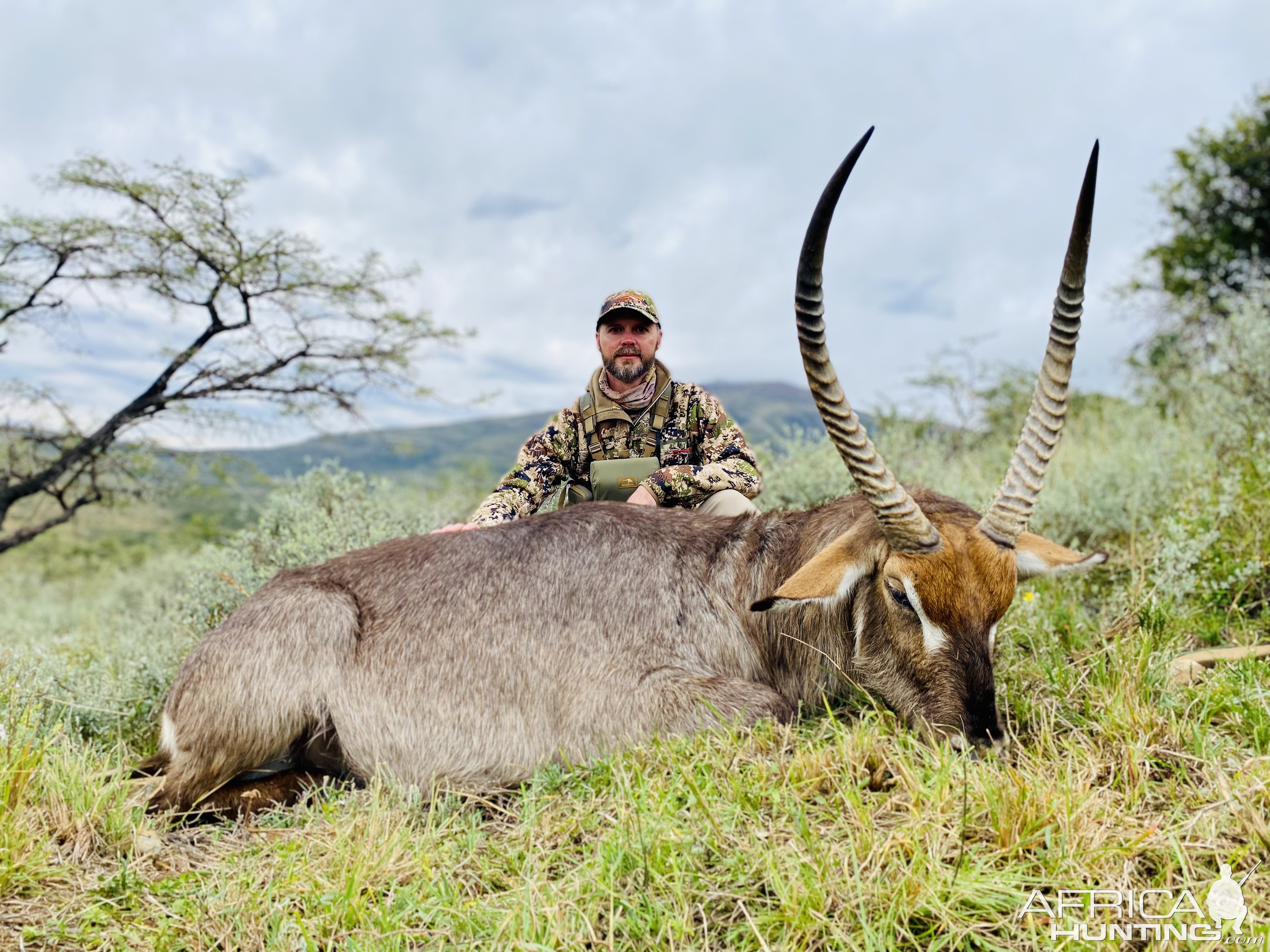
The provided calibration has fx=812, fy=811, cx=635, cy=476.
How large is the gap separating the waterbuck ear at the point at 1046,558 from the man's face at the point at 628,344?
2.92 meters

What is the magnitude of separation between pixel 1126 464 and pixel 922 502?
5135 millimetres

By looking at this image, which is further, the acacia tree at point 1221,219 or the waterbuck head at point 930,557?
the acacia tree at point 1221,219

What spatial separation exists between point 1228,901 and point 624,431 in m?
4.13

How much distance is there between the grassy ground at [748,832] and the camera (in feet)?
7.55

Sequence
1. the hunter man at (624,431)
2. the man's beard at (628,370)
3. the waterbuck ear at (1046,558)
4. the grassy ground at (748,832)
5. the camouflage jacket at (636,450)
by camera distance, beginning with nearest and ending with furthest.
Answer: the grassy ground at (748,832) → the waterbuck ear at (1046,558) → the camouflage jacket at (636,450) → the hunter man at (624,431) → the man's beard at (628,370)

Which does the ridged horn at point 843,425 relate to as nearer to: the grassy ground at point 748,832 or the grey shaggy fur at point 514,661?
the grey shaggy fur at point 514,661

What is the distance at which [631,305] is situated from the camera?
5617mm

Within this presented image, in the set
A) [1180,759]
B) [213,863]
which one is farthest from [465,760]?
[1180,759]

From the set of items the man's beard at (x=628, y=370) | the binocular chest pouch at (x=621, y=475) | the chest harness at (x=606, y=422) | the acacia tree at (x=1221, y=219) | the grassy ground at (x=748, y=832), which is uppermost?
the acacia tree at (x=1221, y=219)

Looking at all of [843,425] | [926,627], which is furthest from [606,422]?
[926,627]

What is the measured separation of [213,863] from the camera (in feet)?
10.2

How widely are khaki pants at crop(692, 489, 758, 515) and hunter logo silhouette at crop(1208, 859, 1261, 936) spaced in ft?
9.62

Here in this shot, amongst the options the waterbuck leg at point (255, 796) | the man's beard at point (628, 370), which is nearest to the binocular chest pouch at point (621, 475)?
the man's beard at point (628, 370)

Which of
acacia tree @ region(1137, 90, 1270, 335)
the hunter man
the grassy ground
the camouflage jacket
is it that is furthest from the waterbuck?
acacia tree @ region(1137, 90, 1270, 335)
